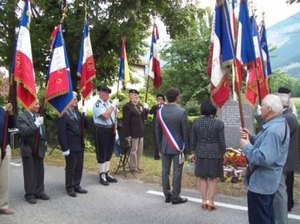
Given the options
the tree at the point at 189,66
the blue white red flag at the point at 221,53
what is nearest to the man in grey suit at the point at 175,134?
the blue white red flag at the point at 221,53

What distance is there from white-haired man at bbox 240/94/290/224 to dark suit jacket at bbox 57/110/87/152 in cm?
385

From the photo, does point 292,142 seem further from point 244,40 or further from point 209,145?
point 244,40

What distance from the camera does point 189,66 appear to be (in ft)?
83.1

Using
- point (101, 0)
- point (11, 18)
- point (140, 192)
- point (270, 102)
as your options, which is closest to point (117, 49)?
point (101, 0)

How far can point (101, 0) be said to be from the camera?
1412 cm

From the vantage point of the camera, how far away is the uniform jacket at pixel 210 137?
22.4ft

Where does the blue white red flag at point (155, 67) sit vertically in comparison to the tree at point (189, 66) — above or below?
below

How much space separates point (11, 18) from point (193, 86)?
42.2 ft

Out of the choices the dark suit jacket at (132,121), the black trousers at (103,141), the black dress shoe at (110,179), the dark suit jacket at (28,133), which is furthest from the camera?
the dark suit jacket at (132,121)

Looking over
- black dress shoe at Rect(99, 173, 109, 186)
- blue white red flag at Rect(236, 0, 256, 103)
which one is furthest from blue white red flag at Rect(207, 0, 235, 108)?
black dress shoe at Rect(99, 173, 109, 186)

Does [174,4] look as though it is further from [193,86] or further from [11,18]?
[193,86]

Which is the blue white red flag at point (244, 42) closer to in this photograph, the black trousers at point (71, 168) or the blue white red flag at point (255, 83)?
the blue white red flag at point (255, 83)

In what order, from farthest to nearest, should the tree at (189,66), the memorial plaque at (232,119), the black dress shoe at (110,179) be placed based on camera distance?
the tree at (189,66) → the memorial plaque at (232,119) → the black dress shoe at (110,179)

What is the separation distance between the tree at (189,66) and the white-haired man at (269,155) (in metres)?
19.4
